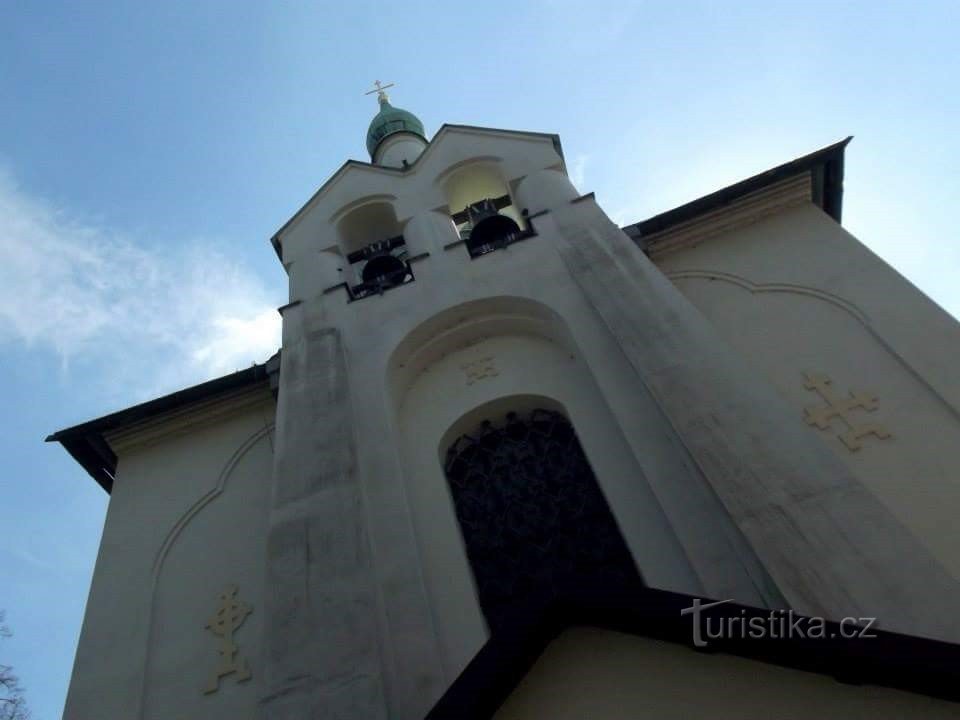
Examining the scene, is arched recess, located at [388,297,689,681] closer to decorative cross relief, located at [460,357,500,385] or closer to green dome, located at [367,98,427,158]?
decorative cross relief, located at [460,357,500,385]

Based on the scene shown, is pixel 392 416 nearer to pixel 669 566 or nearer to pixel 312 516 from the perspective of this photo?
pixel 312 516

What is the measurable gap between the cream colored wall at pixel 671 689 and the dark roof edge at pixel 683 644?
5cm

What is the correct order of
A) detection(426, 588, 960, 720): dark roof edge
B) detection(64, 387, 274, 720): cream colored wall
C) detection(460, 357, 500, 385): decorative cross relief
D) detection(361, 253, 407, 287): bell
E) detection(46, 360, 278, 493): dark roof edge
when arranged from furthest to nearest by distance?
detection(361, 253, 407, 287): bell → detection(46, 360, 278, 493): dark roof edge → detection(460, 357, 500, 385): decorative cross relief → detection(64, 387, 274, 720): cream colored wall → detection(426, 588, 960, 720): dark roof edge

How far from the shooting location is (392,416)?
702 centimetres

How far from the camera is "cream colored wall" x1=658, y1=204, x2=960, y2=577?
5668mm

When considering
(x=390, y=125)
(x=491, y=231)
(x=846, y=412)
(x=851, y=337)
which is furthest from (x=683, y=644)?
(x=390, y=125)

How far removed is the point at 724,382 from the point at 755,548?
1451mm

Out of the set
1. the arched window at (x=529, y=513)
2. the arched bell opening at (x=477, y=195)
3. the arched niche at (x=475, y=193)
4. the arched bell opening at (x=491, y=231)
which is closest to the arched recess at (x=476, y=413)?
the arched window at (x=529, y=513)

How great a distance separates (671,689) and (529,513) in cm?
325

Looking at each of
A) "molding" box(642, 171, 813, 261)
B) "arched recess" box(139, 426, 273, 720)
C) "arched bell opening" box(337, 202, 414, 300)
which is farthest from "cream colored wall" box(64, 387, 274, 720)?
"molding" box(642, 171, 813, 261)

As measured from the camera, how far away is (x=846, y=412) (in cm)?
633

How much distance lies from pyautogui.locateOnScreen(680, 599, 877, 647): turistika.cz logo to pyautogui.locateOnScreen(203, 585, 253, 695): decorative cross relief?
4316 mm

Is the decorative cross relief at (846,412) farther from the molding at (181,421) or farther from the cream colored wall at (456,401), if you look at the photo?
the molding at (181,421)

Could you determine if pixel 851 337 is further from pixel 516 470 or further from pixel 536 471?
pixel 516 470
